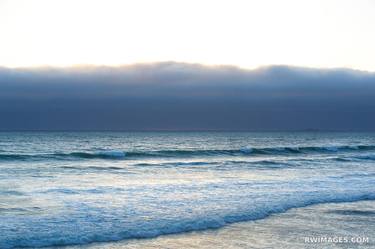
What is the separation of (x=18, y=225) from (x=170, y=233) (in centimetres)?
393

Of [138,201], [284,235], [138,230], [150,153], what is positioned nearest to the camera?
[284,235]

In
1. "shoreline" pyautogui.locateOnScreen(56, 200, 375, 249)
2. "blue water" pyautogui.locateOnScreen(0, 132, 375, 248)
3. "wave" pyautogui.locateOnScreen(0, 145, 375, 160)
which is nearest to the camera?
"shoreline" pyautogui.locateOnScreen(56, 200, 375, 249)

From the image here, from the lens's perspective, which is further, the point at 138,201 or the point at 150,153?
the point at 150,153

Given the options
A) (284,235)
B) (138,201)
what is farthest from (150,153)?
(284,235)

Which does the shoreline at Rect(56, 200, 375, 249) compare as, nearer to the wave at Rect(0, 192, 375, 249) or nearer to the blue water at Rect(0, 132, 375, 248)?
the wave at Rect(0, 192, 375, 249)

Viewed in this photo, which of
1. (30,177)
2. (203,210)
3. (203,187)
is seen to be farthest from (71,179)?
(203,210)

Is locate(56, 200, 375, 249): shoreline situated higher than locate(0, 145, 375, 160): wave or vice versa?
locate(56, 200, 375, 249): shoreline

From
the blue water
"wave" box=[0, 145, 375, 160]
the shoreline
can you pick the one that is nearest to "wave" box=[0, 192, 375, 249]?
the blue water

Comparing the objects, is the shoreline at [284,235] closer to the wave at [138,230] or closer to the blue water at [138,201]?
the wave at [138,230]

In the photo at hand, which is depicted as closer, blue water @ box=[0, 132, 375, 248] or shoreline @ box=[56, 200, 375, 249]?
shoreline @ box=[56, 200, 375, 249]

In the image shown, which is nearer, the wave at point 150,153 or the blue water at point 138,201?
the blue water at point 138,201

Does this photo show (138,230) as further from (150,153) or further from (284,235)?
(150,153)

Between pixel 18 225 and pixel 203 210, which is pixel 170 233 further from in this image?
pixel 18 225

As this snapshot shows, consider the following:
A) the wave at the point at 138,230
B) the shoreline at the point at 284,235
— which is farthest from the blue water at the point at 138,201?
the shoreline at the point at 284,235
